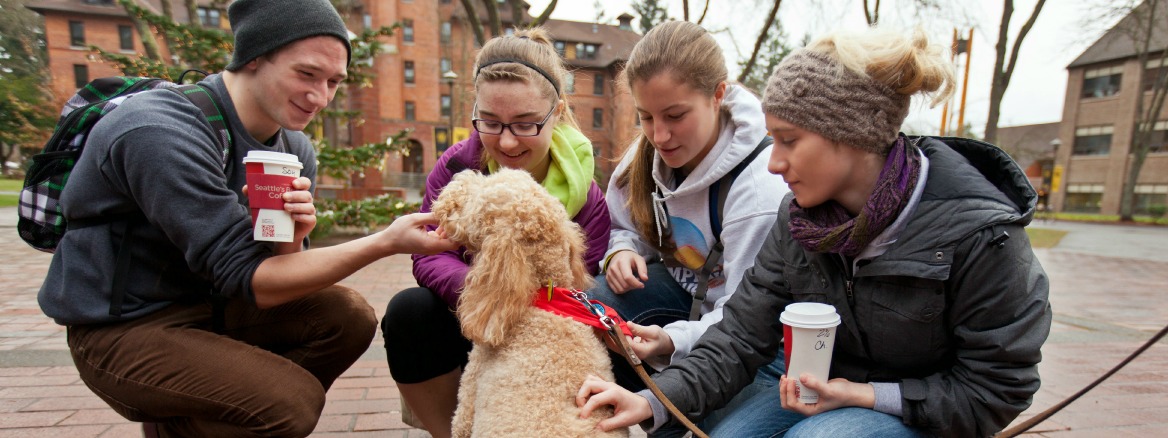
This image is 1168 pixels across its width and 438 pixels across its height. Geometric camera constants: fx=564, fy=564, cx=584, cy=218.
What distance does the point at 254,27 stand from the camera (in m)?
1.87

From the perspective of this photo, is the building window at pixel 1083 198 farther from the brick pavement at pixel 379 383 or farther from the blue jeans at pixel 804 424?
the blue jeans at pixel 804 424

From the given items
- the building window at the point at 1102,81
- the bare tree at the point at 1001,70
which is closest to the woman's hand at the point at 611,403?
the bare tree at the point at 1001,70

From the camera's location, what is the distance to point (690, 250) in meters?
2.39

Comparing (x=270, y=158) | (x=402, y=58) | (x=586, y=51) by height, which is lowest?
(x=270, y=158)

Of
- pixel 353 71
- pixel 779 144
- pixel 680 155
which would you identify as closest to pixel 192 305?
pixel 680 155

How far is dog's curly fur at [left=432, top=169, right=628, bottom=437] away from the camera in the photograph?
5.13ft

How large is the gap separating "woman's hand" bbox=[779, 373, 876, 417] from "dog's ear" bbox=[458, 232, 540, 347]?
0.79 m

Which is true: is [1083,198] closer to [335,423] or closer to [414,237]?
[335,423]

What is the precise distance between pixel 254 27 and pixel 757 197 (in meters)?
1.84

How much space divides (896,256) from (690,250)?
955 mm

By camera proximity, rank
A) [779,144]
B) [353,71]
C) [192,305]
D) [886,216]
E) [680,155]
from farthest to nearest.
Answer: [353,71] → [680,155] → [192,305] → [779,144] → [886,216]

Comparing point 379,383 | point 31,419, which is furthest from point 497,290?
point 31,419

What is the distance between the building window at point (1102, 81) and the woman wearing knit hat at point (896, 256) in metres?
46.2

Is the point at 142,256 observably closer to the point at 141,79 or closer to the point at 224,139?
the point at 224,139
